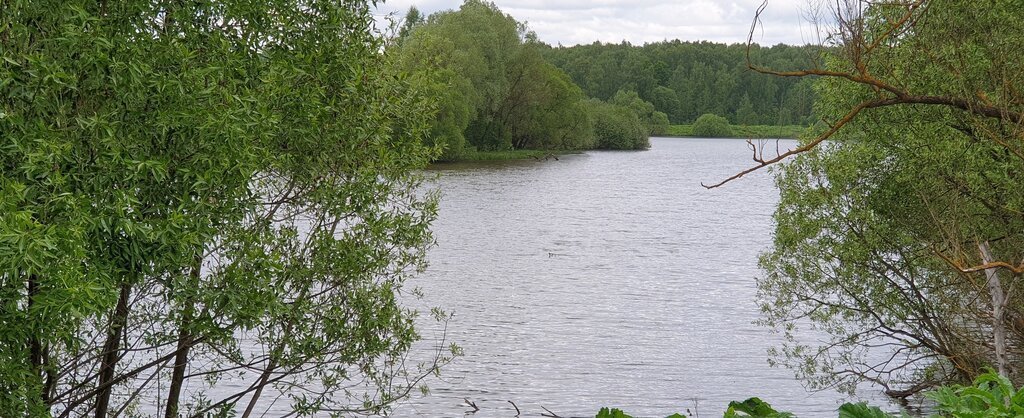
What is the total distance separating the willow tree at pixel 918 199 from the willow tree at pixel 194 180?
6.65 m

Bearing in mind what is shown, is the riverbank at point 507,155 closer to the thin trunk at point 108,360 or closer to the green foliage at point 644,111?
the green foliage at point 644,111

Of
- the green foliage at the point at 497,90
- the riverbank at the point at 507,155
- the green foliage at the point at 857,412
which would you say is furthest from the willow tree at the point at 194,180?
the riverbank at the point at 507,155

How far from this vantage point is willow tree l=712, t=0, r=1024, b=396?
49.4 feet

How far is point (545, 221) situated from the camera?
167 feet

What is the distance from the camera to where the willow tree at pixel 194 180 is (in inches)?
327

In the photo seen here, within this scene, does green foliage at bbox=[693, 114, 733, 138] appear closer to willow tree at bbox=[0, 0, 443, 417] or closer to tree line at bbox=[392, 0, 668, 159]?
tree line at bbox=[392, 0, 668, 159]

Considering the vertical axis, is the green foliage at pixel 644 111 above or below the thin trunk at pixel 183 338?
above

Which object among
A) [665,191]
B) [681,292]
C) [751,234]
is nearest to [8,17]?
[681,292]

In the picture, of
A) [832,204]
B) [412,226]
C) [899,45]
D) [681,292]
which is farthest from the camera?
[681,292]

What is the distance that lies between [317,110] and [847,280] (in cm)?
1137

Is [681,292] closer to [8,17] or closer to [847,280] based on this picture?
[847,280]

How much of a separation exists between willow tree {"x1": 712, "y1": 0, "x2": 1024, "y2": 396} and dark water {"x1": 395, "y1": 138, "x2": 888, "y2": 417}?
3.11 metres

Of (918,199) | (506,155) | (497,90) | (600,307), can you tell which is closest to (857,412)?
(918,199)

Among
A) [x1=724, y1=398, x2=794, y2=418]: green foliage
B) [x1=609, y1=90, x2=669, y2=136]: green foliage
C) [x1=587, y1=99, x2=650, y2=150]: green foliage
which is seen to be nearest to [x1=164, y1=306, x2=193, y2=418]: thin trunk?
[x1=724, y1=398, x2=794, y2=418]: green foliage
